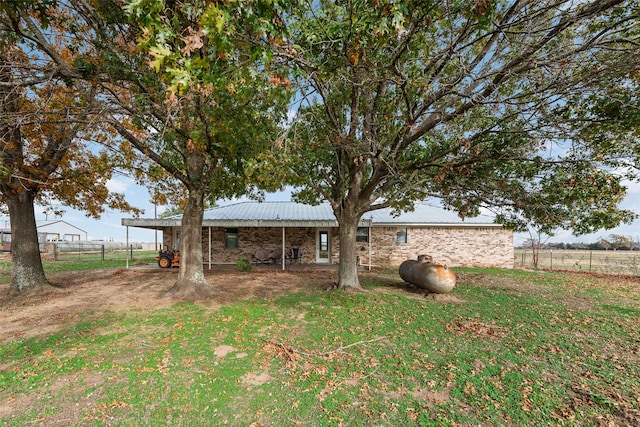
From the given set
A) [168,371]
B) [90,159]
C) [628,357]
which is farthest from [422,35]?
[90,159]

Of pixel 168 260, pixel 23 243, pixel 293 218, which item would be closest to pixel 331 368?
pixel 23 243

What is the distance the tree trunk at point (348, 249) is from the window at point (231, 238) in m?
8.21

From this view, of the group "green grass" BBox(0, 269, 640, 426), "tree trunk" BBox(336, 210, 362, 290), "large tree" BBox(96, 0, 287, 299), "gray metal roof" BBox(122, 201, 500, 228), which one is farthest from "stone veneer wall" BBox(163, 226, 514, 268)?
"green grass" BBox(0, 269, 640, 426)

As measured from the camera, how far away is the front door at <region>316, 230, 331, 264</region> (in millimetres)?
14805

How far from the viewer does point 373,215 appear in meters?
15.7

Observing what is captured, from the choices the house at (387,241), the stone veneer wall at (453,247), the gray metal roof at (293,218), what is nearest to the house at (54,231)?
the gray metal roof at (293,218)

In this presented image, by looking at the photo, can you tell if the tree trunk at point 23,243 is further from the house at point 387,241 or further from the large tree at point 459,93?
the large tree at point 459,93

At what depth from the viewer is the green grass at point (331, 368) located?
288cm

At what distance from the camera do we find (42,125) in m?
7.33

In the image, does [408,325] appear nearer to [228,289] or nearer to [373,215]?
Answer: [228,289]

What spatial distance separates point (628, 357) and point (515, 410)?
2.88 metres

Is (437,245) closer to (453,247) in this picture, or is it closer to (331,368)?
(453,247)

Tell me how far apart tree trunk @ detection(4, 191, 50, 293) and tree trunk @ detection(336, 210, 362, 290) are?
29.0 feet

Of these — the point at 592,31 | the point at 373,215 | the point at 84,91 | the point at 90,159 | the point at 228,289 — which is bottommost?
the point at 228,289
